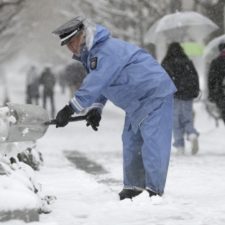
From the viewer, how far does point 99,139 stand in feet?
48.9

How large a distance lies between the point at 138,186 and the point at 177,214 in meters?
1.08

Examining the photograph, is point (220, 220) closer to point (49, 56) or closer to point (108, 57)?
point (108, 57)

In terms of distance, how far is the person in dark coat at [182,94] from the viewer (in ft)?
35.4

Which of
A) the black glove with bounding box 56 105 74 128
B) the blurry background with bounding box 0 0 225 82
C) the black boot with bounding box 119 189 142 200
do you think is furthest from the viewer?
the blurry background with bounding box 0 0 225 82

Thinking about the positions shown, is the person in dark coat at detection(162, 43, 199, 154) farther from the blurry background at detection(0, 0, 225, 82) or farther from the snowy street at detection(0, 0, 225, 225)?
the blurry background at detection(0, 0, 225, 82)

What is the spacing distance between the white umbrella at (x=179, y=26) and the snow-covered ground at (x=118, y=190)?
2.94 m

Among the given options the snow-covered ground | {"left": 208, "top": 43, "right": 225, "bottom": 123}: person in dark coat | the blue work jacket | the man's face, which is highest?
the man's face

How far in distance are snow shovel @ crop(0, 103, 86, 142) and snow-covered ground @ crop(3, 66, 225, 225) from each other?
2.14 ft

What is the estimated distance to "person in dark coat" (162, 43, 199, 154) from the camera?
10781mm

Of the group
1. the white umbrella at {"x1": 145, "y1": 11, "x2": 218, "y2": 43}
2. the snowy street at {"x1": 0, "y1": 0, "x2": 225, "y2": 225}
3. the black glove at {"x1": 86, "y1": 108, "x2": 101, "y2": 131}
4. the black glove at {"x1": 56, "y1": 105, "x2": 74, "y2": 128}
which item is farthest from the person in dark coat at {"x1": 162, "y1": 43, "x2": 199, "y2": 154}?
the black glove at {"x1": 56, "y1": 105, "x2": 74, "y2": 128}

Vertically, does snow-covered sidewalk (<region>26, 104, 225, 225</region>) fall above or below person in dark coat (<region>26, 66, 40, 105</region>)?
above

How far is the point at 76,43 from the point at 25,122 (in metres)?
0.80

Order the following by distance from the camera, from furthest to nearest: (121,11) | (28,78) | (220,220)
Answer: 1. (121,11)
2. (28,78)
3. (220,220)

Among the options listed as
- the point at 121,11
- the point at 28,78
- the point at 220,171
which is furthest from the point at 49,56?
the point at 220,171
